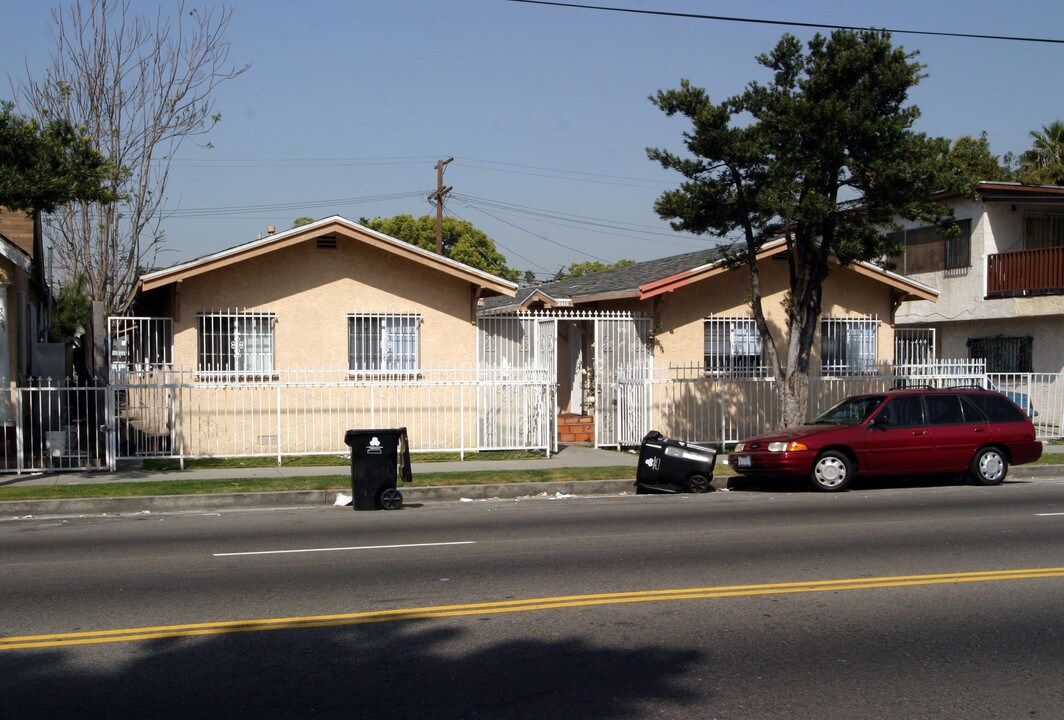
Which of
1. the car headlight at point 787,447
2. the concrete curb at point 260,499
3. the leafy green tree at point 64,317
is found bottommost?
the concrete curb at point 260,499

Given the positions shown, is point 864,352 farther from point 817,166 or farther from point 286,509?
point 286,509

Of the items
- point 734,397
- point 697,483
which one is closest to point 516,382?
point 697,483

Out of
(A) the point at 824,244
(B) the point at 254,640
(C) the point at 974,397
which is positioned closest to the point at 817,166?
(A) the point at 824,244

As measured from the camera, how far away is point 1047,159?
3484 cm

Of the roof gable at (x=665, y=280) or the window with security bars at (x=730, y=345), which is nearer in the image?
the roof gable at (x=665, y=280)

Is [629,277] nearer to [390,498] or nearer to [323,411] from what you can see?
[323,411]

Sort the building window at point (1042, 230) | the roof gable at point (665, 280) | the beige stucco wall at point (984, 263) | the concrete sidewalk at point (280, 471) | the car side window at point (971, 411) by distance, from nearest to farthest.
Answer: the concrete sidewalk at point (280, 471)
the car side window at point (971, 411)
the roof gable at point (665, 280)
the beige stucco wall at point (984, 263)
the building window at point (1042, 230)

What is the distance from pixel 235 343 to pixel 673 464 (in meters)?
7.96

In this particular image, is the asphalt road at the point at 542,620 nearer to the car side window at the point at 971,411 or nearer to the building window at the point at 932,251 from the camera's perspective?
the car side window at the point at 971,411

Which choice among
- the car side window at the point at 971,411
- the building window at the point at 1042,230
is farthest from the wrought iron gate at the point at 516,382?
the building window at the point at 1042,230

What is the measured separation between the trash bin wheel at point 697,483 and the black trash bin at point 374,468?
445cm

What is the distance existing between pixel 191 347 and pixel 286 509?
5022 mm

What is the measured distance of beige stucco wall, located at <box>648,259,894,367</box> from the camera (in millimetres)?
20625

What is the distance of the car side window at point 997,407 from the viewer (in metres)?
16.1
